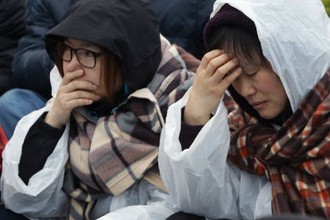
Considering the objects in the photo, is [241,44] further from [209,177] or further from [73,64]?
[73,64]

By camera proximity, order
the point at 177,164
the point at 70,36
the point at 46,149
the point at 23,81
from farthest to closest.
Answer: the point at 23,81 < the point at 46,149 < the point at 70,36 < the point at 177,164

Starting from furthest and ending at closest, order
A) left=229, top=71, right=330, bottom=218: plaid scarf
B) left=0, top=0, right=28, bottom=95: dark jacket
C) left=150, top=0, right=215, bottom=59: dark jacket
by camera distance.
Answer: left=0, top=0, right=28, bottom=95: dark jacket, left=150, top=0, right=215, bottom=59: dark jacket, left=229, top=71, right=330, bottom=218: plaid scarf

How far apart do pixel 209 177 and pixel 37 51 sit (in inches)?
51.3

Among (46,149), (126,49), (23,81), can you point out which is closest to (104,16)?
(126,49)

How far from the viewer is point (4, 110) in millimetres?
2373

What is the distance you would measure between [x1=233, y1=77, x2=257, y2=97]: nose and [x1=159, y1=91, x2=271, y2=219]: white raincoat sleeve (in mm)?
80

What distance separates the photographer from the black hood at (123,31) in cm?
191

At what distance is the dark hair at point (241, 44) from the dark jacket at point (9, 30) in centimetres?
148

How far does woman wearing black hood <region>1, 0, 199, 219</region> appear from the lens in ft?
6.35

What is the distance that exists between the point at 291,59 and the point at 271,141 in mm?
205

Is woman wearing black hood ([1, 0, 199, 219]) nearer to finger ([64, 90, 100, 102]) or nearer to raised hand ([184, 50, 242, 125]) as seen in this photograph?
finger ([64, 90, 100, 102])

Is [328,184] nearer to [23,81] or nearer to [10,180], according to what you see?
[10,180]

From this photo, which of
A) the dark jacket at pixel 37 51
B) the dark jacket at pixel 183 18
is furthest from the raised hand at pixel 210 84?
the dark jacket at pixel 37 51

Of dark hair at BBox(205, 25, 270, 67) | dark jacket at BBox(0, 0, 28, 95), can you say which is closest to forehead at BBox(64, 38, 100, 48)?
dark hair at BBox(205, 25, 270, 67)
